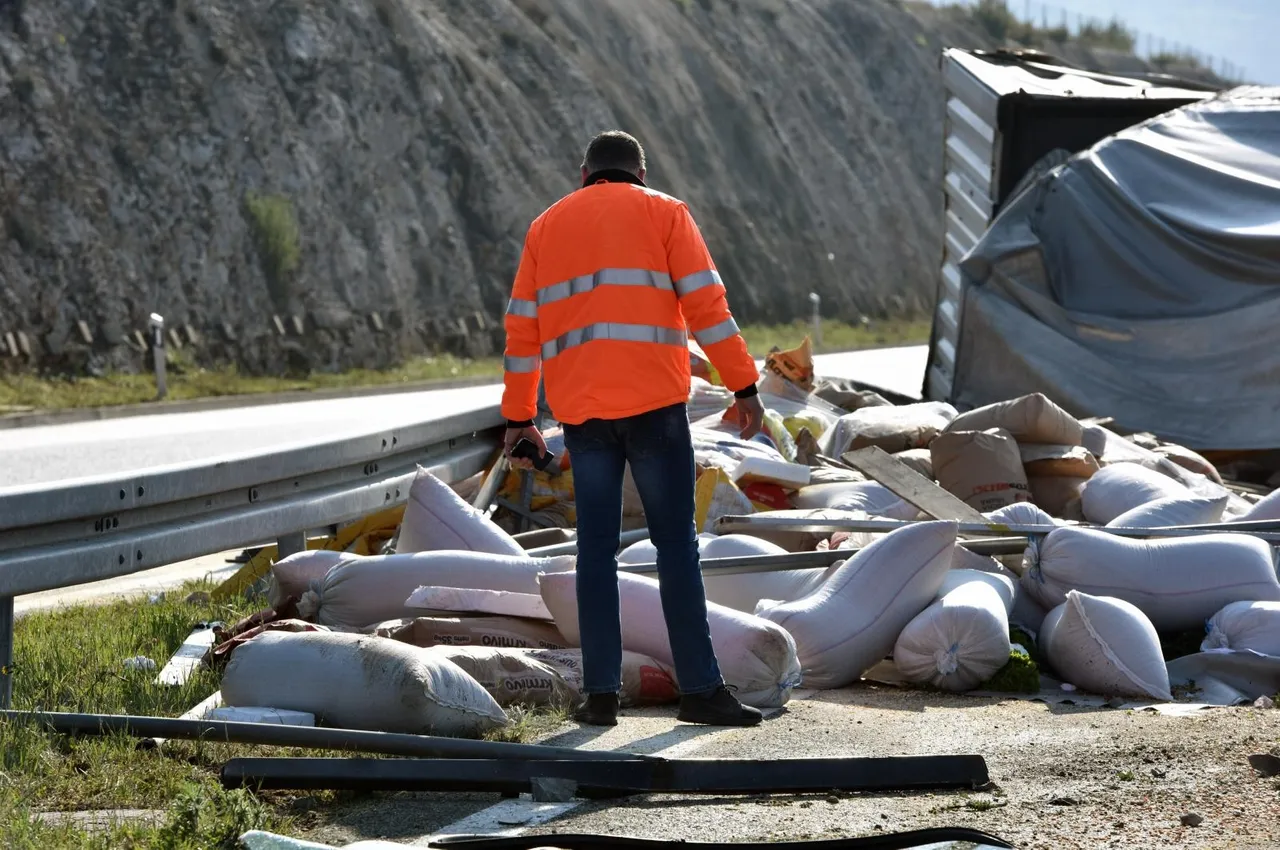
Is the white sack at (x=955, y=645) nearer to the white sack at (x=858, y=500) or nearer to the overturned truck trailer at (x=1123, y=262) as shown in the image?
the white sack at (x=858, y=500)

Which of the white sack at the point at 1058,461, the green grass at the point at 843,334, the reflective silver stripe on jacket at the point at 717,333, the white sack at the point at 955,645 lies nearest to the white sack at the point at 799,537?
the white sack at the point at 955,645

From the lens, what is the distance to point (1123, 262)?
1070 cm

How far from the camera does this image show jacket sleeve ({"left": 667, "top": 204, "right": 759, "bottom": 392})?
4680 millimetres

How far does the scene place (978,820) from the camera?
3496 mm

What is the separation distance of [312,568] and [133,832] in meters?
2.40

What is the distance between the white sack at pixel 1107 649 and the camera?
5059 mm

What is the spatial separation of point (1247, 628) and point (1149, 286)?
5.50 metres

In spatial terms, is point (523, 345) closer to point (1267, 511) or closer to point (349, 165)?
point (1267, 511)

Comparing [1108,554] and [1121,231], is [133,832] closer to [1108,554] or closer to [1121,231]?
[1108,554]

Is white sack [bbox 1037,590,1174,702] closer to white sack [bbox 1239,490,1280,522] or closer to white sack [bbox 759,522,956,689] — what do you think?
white sack [bbox 759,522,956,689]

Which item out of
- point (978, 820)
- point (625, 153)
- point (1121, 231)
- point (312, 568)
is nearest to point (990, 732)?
point (978, 820)

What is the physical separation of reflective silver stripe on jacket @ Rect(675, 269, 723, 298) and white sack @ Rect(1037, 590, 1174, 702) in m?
1.64

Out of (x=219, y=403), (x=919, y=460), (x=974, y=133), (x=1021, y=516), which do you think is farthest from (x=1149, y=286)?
(x=219, y=403)

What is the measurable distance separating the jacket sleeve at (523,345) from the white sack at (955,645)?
1.40 metres
